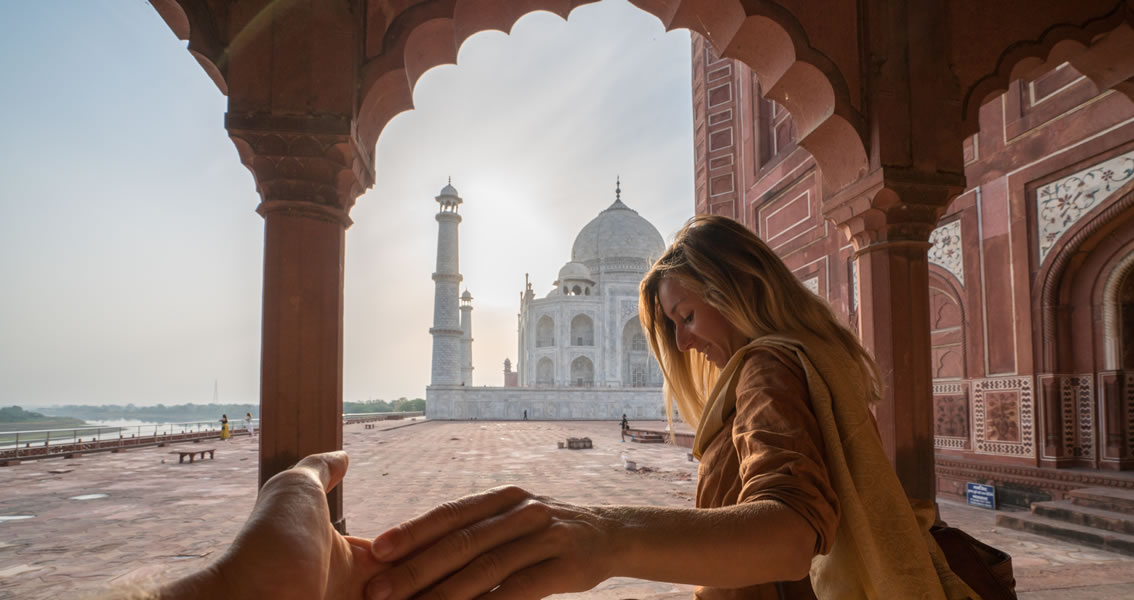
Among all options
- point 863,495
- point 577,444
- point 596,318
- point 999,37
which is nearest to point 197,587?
point 863,495

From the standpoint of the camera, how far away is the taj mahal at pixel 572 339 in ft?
100

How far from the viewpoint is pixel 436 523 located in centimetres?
75

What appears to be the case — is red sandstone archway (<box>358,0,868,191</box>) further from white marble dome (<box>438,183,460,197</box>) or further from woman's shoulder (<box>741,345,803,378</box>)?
white marble dome (<box>438,183,460,197</box>)

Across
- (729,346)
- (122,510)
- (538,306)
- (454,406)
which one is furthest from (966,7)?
(538,306)

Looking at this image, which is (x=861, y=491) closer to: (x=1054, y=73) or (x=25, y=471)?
(x=1054, y=73)

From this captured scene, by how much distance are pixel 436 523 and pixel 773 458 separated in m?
0.49

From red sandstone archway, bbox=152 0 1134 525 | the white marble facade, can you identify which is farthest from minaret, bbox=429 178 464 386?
red sandstone archway, bbox=152 0 1134 525

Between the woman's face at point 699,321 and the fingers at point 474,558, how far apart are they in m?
0.69

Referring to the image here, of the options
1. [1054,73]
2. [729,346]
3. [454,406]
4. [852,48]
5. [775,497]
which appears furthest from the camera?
[454,406]

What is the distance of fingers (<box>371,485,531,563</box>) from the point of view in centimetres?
74

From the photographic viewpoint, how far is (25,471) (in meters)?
11.0

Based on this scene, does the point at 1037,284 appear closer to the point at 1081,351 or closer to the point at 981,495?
the point at 1081,351

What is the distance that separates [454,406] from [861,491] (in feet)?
98.9

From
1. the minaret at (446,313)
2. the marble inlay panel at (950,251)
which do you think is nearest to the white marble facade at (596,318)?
the minaret at (446,313)
